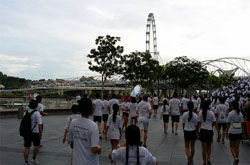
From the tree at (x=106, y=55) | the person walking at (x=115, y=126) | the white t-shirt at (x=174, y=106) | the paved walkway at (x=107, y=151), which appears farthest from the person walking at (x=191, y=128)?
the tree at (x=106, y=55)

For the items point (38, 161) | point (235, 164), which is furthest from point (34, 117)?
point (235, 164)

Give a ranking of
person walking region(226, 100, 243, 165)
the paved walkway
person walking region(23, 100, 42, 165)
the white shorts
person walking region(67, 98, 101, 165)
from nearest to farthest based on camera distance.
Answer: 1. person walking region(67, 98, 101, 165)
2. person walking region(23, 100, 42, 165)
3. person walking region(226, 100, 243, 165)
4. the paved walkway
5. the white shorts

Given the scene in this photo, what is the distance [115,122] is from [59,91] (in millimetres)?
110049

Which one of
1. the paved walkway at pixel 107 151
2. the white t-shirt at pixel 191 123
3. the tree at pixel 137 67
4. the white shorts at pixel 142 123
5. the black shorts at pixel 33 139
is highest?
the tree at pixel 137 67

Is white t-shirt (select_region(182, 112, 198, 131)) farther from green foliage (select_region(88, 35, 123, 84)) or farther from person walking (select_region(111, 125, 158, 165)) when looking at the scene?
green foliage (select_region(88, 35, 123, 84))

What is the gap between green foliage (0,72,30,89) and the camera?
138 m

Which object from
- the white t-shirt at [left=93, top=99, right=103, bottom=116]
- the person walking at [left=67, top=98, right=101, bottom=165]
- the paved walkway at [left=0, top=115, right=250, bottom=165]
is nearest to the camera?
the person walking at [left=67, top=98, right=101, bottom=165]

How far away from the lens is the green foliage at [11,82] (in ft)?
454

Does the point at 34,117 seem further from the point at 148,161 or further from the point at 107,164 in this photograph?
the point at 148,161

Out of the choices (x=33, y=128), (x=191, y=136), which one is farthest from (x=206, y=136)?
(x=33, y=128)

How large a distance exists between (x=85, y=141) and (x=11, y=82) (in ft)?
505

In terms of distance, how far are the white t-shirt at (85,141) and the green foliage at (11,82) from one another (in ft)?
469

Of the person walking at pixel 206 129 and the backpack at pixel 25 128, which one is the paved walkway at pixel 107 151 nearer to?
the person walking at pixel 206 129

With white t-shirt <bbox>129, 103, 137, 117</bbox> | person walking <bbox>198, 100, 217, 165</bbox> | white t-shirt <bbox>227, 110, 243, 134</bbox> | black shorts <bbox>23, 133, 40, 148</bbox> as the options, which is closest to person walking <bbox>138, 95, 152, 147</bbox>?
white t-shirt <bbox>129, 103, 137, 117</bbox>
